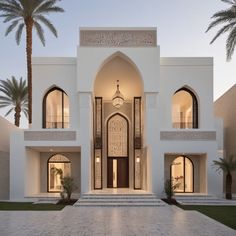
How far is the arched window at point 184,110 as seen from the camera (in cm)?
2419

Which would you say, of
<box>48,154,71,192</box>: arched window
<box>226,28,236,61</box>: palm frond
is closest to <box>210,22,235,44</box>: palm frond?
<box>226,28,236,61</box>: palm frond

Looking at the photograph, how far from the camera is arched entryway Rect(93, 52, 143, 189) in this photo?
2558 centimetres

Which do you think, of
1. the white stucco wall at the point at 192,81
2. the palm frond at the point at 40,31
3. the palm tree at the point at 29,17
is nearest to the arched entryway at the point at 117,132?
the white stucco wall at the point at 192,81

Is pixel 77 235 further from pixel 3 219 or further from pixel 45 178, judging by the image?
pixel 45 178

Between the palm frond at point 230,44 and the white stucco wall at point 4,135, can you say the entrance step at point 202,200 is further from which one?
the white stucco wall at point 4,135

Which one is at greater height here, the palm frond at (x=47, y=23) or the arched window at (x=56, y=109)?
the palm frond at (x=47, y=23)

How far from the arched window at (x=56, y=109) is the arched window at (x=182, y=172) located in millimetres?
6822

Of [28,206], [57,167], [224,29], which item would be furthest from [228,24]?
[28,206]

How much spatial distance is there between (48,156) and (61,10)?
10220mm

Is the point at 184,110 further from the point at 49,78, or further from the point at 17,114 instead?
the point at 17,114

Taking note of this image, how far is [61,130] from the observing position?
22.9 m

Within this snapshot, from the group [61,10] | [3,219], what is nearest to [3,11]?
[61,10]

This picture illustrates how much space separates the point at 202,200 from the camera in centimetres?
2112

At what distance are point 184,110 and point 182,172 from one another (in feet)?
12.0
